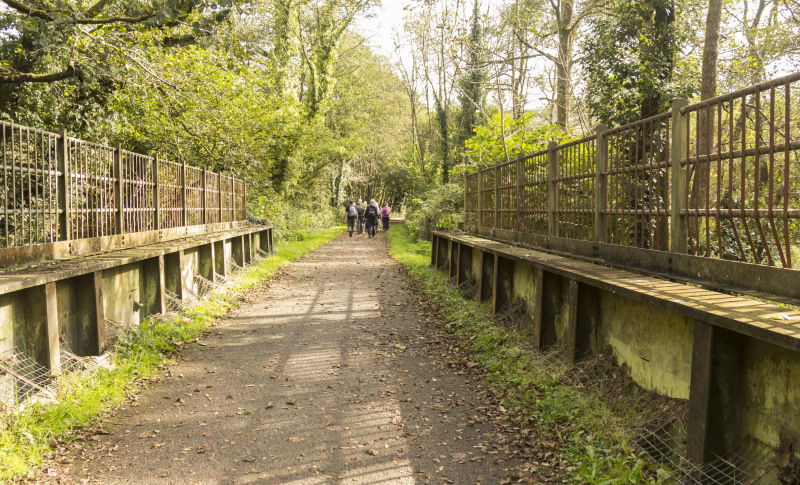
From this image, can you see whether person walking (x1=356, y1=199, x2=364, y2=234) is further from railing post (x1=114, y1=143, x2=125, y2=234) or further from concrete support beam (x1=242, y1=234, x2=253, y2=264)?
railing post (x1=114, y1=143, x2=125, y2=234)

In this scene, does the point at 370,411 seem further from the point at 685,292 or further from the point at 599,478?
the point at 685,292

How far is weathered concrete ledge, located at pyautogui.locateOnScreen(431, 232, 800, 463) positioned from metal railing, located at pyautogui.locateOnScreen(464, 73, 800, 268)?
1.60 ft

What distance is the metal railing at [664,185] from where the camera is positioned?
352 centimetres

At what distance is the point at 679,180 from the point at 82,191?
641 centimetres

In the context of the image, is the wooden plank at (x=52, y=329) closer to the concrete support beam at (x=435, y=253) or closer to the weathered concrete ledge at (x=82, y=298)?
the weathered concrete ledge at (x=82, y=298)

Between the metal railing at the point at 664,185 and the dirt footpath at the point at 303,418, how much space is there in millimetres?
2223

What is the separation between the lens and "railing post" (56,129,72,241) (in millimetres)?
6039

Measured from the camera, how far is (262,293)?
11.1 metres

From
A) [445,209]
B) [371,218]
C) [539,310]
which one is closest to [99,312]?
[539,310]

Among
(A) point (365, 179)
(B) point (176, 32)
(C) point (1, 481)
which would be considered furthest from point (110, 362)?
(A) point (365, 179)

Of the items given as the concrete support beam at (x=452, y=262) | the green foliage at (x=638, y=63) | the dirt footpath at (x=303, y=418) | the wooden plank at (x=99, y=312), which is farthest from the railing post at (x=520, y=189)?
the wooden plank at (x=99, y=312)

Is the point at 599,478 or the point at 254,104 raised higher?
the point at 254,104

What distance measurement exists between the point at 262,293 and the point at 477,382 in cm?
653

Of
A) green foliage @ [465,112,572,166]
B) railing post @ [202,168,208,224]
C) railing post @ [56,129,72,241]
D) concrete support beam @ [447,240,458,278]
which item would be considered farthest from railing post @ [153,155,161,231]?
green foliage @ [465,112,572,166]
